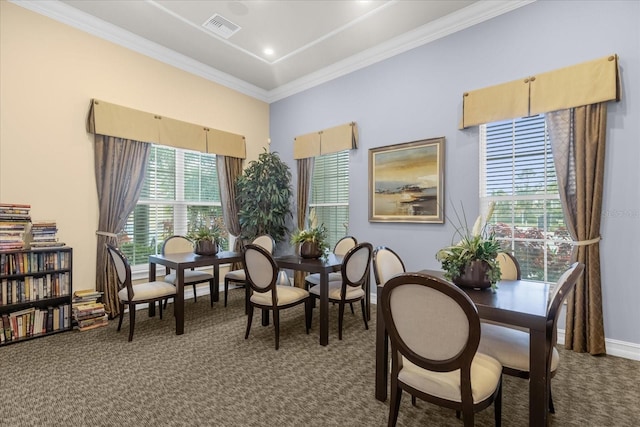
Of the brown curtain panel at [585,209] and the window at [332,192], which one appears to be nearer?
the brown curtain panel at [585,209]

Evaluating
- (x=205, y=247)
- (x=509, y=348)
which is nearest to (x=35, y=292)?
(x=205, y=247)

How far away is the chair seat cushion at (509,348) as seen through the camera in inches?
66.2

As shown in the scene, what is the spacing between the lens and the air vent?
374 centimetres

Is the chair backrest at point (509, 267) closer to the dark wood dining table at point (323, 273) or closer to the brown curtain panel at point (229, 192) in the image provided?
the dark wood dining table at point (323, 273)

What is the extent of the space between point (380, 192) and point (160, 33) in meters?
3.58

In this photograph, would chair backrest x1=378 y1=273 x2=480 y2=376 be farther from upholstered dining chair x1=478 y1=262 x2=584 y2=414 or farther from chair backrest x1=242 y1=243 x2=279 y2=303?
chair backrest x1=242 y1=243 x2=279 y2=303

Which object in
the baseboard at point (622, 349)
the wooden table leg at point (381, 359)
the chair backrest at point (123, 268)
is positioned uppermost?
the chair backrest at point (123, 268)

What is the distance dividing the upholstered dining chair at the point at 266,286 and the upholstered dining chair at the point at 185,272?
117 cm

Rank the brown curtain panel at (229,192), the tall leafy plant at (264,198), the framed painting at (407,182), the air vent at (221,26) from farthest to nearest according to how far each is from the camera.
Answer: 1. the brown curtain panel at (229,192)
2. the tall leafy plant at (264,198)
3. the framed painting at (407,182)
4. the air vent at (221,26)

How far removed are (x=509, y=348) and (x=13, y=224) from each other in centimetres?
441

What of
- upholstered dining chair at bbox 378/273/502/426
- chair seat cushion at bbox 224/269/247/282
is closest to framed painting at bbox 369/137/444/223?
chair seat cushion at bbox 224/269/247/282

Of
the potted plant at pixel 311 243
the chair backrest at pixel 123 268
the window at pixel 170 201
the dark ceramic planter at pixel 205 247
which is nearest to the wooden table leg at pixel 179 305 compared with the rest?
the chair backrest at pixel 123 268

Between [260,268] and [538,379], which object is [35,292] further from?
[538,379]

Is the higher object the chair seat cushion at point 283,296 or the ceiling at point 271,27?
the ceiling at point 271,27
